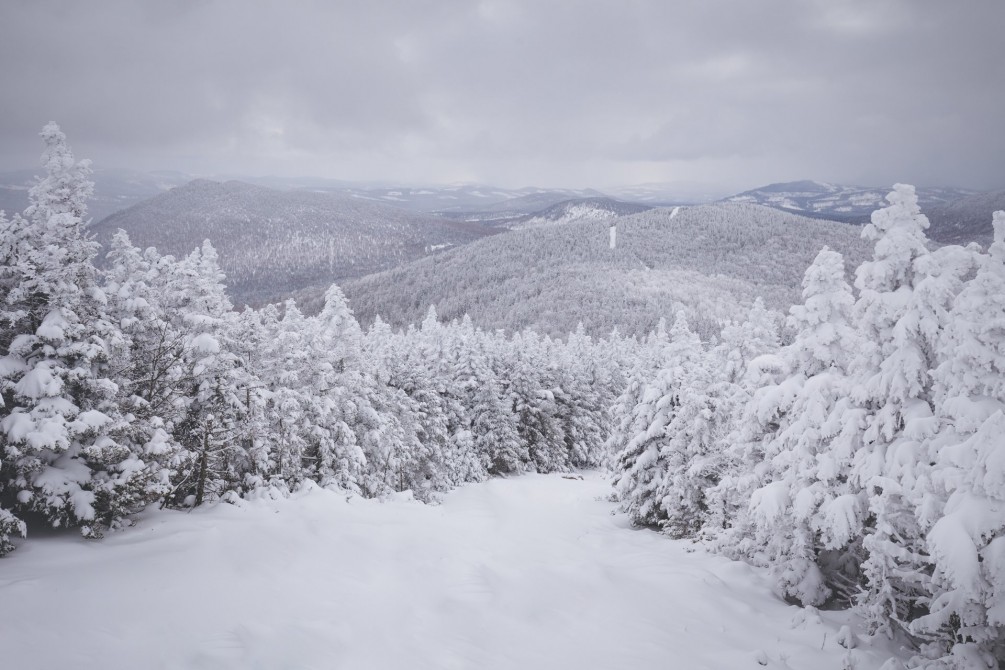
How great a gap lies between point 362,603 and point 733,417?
16.1 meters

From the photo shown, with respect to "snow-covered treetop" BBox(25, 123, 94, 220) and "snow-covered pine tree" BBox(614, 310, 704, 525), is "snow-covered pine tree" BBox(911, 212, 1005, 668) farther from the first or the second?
"snow-covered treetop" BBox(25, 123, 94, 220)

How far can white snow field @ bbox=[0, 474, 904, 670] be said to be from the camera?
7480mm

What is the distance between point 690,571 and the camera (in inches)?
579

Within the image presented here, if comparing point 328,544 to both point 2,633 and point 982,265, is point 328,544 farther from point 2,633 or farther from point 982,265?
point 982,265

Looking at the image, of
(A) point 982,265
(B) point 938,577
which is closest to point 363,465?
(B) point 938,577

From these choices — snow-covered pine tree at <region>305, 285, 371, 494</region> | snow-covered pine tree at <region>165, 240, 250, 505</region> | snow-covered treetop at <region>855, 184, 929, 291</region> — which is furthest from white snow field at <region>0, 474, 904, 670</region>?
snow-covered treetop at <region>855, 184, 929, 291</region>

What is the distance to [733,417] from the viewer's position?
2025 centimetres

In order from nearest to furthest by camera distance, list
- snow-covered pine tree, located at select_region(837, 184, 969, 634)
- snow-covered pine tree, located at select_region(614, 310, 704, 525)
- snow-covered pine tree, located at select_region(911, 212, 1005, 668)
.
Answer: snow-covered pine tree, located at select_region(911, 212, 1005, 668) < snow-covered pine tree, located at select_region(837, 184, 969, 634) < snow-covered pine tree, located at select_region(614, 310, 704, 525)

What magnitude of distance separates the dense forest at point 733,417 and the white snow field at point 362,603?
3.95ft

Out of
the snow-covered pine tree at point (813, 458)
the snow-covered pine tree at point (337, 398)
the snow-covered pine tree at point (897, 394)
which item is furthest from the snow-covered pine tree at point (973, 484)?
the snow-covered pine tree at point (337, 398)

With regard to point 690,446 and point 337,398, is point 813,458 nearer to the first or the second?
point 690,446

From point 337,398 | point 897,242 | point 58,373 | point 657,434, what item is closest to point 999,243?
point 897,242

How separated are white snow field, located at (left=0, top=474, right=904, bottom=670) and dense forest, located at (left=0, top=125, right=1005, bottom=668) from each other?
47.4 inches

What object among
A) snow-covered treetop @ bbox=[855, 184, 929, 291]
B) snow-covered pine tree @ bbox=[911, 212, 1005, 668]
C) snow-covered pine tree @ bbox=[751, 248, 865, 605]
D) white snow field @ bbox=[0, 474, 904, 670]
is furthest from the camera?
snow-covered pine tree @ bbox=[751, 248, 865, 605]
